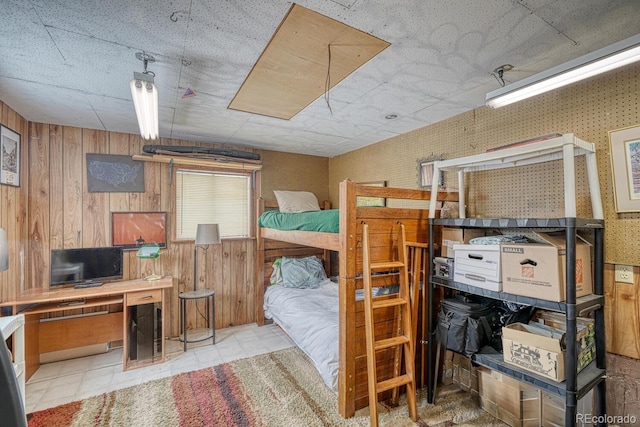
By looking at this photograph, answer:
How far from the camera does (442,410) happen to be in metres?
2.23

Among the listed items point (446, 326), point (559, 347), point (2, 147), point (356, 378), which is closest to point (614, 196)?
point (559, 347)

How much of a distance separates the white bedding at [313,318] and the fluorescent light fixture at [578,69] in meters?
2.19

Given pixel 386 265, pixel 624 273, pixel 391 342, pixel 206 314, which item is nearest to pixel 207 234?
pixel 206 314

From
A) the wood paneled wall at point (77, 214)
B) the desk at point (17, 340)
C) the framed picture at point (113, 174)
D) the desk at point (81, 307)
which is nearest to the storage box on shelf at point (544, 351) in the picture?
the desk at point (81, 307)

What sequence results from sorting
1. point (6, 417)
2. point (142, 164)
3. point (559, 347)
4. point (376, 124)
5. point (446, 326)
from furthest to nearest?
point (142, 164), point (376, 124), point (446, 326), point (559, 347), point (6, 417)

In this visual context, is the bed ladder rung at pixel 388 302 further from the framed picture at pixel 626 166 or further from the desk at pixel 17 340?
the desk at pixel 17 340

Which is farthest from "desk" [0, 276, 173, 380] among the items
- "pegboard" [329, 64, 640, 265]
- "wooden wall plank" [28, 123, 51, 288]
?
"pegboard" [329, 64, 640, 265]

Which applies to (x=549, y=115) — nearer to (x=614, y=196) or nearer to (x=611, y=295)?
(x=614, y=196)

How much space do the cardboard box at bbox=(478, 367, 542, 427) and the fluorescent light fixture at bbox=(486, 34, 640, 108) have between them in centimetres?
196

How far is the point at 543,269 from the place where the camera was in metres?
1.64

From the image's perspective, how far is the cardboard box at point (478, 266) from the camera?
6.06 feet

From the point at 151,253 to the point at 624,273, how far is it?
420 centimetres

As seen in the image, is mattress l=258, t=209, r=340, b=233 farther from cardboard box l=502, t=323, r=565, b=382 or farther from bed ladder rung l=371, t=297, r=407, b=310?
cardboard box l=502, t=323, r=565, b=382

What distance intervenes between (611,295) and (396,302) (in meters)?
1.36
